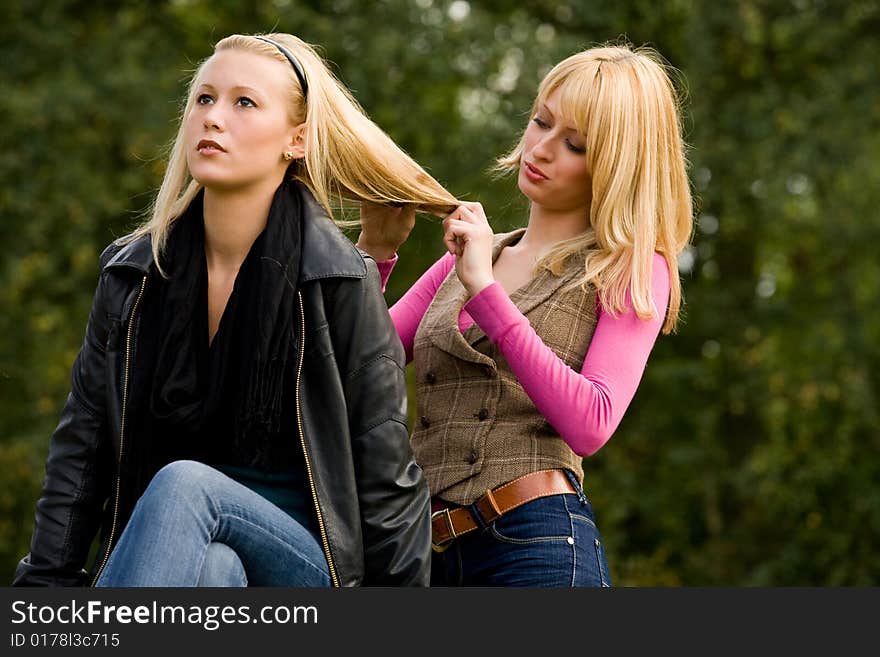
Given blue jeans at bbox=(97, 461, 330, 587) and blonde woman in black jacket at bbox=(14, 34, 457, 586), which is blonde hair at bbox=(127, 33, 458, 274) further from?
blue jeans at bbox=(97, 461, 330, 587)

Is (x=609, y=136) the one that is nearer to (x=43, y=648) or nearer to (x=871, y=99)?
(x=43, y=648)

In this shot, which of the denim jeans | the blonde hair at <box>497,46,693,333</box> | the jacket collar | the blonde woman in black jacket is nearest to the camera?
the blonde woman in black jacket

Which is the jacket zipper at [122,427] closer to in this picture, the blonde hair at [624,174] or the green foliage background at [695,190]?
the blonde hair at [624,174]

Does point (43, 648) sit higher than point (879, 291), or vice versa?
point (879, 291)

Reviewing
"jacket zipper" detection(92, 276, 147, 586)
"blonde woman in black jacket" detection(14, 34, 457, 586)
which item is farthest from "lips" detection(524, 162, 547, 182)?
"jacket zipper" detection(92, 276, 147, 586)

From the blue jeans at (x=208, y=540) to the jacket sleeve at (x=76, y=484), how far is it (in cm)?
29

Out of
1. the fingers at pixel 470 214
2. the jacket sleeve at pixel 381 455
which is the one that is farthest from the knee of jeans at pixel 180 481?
the fingers at pixel 470 214

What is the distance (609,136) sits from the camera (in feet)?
9.87

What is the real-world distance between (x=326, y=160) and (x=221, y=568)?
96cm

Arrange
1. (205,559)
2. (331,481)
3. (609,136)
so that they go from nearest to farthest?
1. (205,559)
2. (331,481)
3. (609,136)

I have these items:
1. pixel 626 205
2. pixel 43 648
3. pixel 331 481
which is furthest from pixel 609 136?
pixel 43 648

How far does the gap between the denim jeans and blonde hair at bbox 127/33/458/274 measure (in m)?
0.74

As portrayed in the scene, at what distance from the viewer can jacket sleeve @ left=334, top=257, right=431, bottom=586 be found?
266 cm

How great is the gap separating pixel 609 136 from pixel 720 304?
658cm
